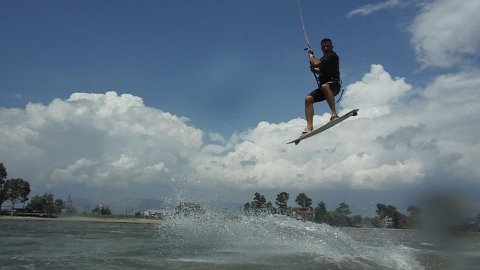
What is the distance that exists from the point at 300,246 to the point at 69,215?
12486 centimetres

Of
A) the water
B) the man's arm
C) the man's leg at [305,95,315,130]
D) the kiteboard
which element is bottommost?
the water

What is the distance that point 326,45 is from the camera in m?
13.4

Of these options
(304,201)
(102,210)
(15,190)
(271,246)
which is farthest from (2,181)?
(271,246)

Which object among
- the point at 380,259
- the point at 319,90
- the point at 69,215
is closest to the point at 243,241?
the point at 380,259

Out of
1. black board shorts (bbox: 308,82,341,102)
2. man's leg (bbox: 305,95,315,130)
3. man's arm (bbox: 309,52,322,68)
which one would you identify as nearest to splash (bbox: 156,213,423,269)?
man's leg (bbox: 305,95,315,130)

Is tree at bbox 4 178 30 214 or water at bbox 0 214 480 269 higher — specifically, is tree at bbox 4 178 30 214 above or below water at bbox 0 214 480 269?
above

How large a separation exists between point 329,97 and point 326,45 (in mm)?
1536

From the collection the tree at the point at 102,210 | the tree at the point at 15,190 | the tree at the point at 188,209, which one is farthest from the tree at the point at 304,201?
the tree at the point at 188,209

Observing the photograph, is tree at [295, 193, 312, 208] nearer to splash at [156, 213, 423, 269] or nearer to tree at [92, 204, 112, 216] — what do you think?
tree at [92, 204, 112, 216]

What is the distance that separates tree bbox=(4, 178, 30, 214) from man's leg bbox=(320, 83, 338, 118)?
419ft

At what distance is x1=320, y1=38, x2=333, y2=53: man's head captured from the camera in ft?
43.9

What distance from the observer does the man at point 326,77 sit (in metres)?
13.4

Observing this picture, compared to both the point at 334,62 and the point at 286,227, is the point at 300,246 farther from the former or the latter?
the point at 334,62

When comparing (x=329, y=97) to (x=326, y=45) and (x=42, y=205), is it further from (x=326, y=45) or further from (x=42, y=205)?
(x=42, y=205)
